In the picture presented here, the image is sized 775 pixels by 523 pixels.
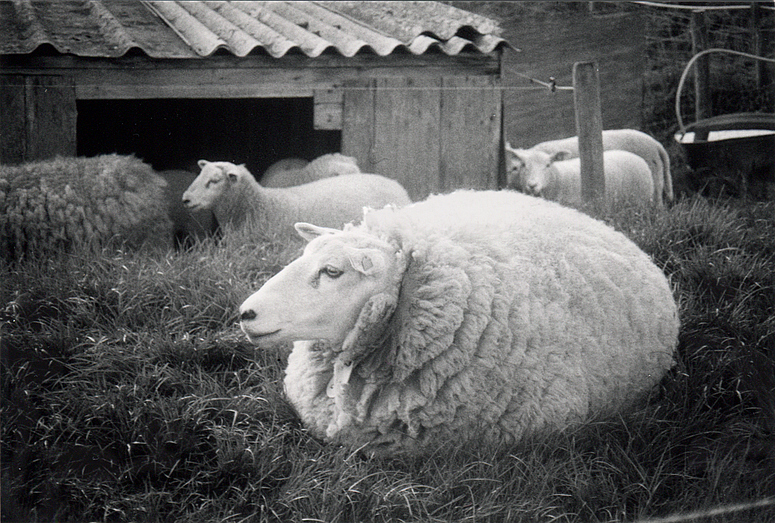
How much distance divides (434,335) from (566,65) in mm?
7429

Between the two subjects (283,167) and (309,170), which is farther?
(283,167)

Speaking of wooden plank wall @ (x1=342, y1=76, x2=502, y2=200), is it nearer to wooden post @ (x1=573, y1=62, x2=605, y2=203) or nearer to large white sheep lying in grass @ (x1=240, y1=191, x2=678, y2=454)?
wooden post @ (x1=573, y1=62, x2=605, y2=203)

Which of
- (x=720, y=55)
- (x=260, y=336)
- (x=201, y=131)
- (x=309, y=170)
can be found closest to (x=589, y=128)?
(x=720, y=55)

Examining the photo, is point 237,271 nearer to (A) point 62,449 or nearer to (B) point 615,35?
(A) point 62,449

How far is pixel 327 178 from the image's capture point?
7.62 metres

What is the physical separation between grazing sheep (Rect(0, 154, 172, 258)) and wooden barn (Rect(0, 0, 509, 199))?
0.87 feet

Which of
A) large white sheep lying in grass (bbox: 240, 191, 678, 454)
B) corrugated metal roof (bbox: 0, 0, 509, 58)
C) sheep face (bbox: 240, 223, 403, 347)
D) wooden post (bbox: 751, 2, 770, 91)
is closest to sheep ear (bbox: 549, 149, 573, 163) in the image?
corrugated metal roof (bbox: 0, 0, 509, 58)

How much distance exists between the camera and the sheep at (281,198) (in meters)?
7.13

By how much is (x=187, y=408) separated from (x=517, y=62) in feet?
25.8

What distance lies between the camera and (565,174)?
8.47 m

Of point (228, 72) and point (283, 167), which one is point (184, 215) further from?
point (228, 72)

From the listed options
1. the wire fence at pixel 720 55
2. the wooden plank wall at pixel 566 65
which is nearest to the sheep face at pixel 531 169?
the wooden plank wall at pixel 566 65

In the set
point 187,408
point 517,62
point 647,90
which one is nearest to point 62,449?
point 187,408

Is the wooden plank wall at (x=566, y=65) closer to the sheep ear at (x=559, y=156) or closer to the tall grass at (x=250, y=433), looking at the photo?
the sheep ear at (x=559, y=156)
